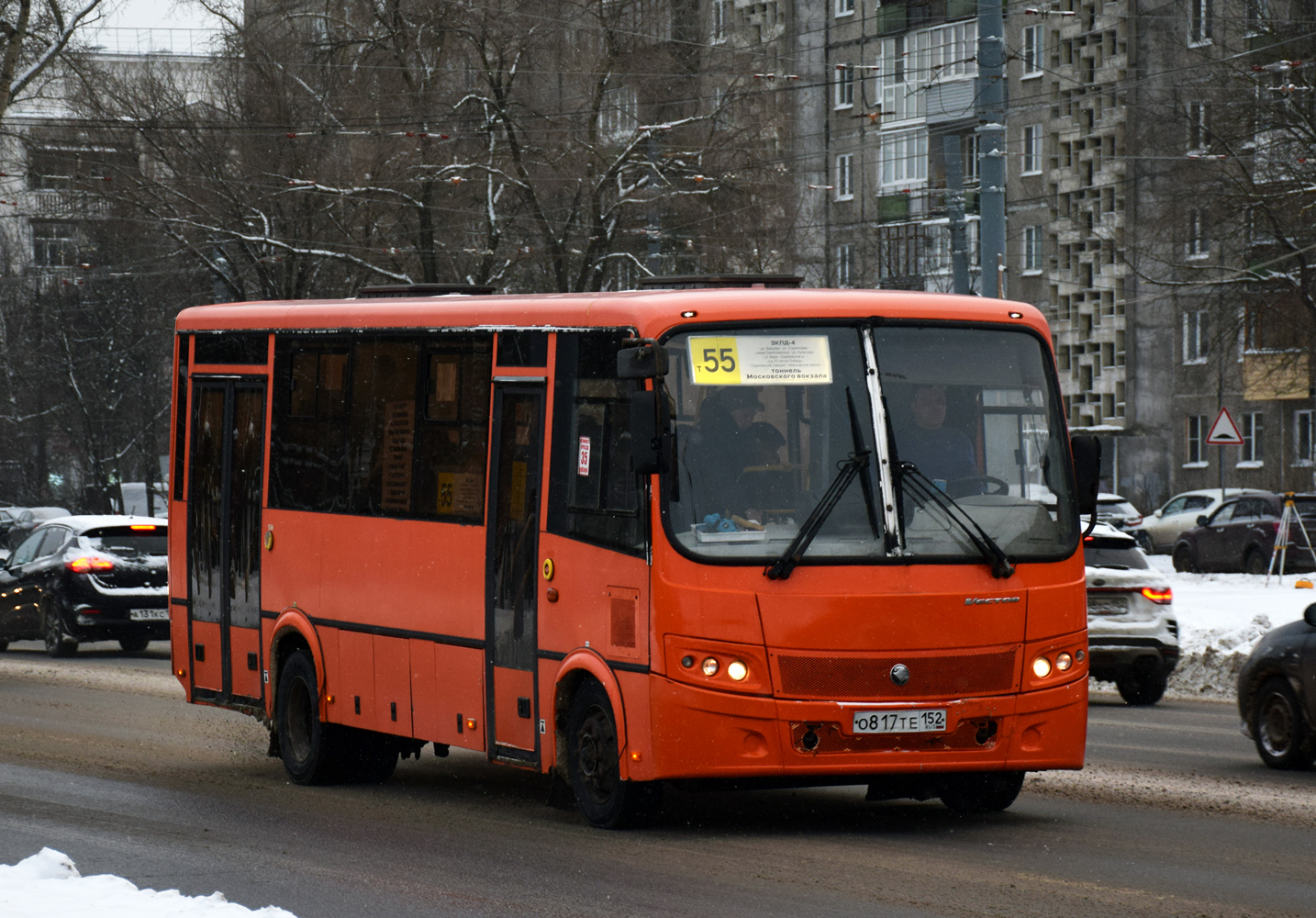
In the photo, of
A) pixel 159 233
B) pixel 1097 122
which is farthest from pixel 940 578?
pixel 1097 122

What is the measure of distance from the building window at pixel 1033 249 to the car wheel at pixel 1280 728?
54303 mm

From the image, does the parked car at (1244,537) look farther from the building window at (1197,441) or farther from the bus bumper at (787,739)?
the bus bumper at (787,739)

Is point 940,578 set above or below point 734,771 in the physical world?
above

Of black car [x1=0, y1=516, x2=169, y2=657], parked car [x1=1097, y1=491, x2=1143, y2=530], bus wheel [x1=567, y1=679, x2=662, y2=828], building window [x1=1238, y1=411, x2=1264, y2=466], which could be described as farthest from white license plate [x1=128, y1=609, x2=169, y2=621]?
building window [x1=1238, y1=411, x2=1264, y2=466]

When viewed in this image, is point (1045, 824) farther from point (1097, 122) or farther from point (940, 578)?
point (1097, 122)

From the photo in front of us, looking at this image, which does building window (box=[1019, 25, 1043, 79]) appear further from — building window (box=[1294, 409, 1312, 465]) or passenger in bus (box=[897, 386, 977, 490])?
passenger in bus (box=[897, 386, 977, 490])

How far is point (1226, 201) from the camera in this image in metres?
41.2

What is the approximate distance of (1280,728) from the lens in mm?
13070

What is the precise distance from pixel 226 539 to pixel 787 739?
17.9 ft

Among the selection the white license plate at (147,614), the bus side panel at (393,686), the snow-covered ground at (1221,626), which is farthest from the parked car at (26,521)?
the bus side panel at (393,686)

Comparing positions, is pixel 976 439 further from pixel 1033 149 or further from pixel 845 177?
pixel 845 177

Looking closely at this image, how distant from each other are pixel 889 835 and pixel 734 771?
88 centimetres

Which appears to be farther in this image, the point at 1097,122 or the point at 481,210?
the point at 1097,122

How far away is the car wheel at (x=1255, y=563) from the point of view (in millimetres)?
39031
